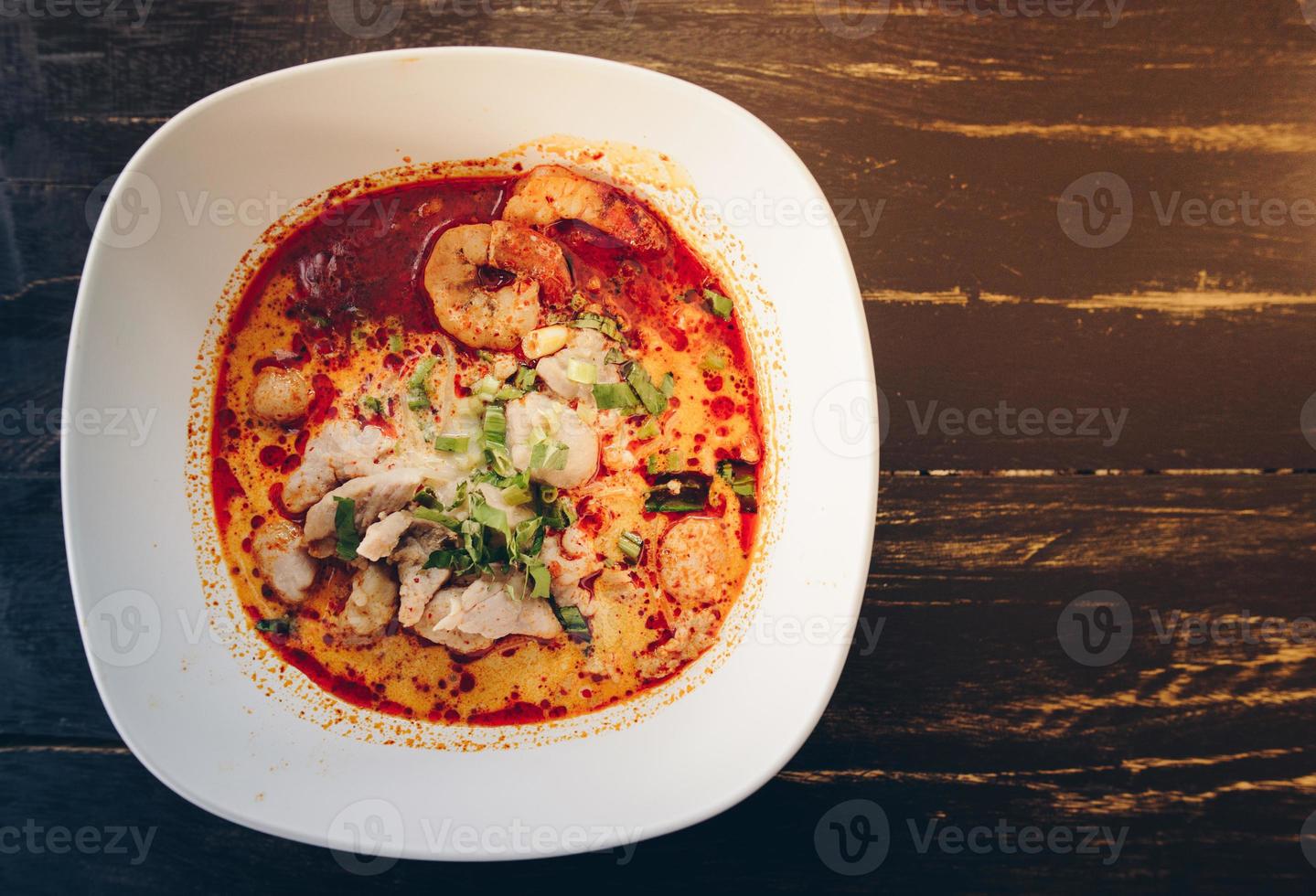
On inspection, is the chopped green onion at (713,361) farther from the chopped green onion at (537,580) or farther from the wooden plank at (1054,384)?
the chopped green onion at (537,580)

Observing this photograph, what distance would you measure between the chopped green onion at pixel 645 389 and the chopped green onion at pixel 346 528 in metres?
0.77

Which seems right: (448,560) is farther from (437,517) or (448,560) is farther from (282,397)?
(282,397)

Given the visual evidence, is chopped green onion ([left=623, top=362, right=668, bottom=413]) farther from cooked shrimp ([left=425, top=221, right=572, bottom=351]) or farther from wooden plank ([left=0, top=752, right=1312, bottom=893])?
wooden plank ([left=0, top=752, right=1312, bottom=893])

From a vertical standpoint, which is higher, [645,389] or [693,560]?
[645,389]

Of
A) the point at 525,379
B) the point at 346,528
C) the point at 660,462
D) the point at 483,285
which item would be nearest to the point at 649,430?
the point at 660,462

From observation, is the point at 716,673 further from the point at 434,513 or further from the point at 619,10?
the point at 619,10

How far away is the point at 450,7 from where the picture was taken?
1.88 meters

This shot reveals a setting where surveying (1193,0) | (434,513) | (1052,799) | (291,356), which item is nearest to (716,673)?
(434,513)

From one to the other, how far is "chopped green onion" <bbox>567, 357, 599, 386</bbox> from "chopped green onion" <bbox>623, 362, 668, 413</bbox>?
10 cm

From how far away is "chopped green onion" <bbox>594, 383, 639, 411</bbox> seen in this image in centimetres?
191

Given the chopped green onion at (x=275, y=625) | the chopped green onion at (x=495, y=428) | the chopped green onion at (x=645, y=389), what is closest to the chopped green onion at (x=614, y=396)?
the chopped green onion at (x=645, y=389)

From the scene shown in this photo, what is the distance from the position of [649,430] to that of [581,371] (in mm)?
239

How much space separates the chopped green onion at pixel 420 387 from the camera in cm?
191

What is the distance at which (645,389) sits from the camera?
192cm
